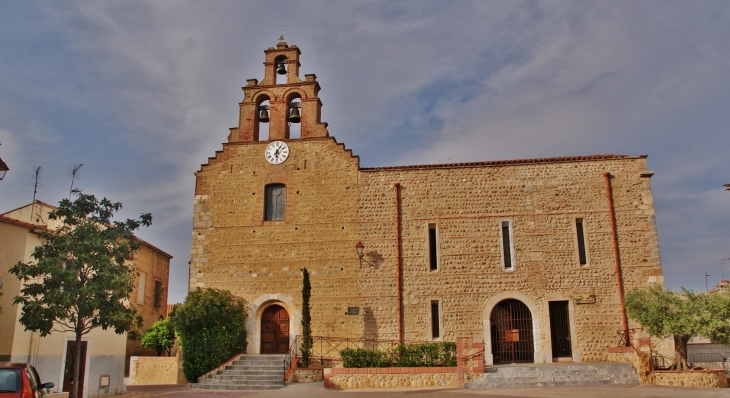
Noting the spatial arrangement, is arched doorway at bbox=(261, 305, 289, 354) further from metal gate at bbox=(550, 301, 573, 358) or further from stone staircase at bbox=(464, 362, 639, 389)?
metal gate at bbox=(550, 301, 573, 358)

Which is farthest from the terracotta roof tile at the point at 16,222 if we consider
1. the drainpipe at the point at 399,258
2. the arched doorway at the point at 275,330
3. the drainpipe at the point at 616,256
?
the drainpipe at the point at 616,256

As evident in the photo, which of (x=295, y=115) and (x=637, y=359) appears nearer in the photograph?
(x=637, y=359)

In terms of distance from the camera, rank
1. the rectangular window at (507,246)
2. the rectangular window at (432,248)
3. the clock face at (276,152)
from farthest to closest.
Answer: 1. the clock face at (276,152)
2. the rectangular window at (432,248)
3. the rectangular window at (507,246)

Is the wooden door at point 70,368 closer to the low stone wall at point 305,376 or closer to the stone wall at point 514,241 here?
the low stone wall at point 305,376

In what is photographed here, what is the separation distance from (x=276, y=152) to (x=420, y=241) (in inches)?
253

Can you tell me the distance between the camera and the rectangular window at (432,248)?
68.9 ft

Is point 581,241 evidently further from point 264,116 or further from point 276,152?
point 264,116

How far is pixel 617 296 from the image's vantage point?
19875 mm

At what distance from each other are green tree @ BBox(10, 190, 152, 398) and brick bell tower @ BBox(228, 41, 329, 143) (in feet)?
25.2

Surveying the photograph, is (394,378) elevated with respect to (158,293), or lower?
lower

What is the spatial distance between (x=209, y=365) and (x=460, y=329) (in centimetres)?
839

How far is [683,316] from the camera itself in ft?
56.6

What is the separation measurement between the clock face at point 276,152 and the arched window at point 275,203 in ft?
3.24

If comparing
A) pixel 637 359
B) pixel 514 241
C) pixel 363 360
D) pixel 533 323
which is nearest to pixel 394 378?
pixel 363 360
